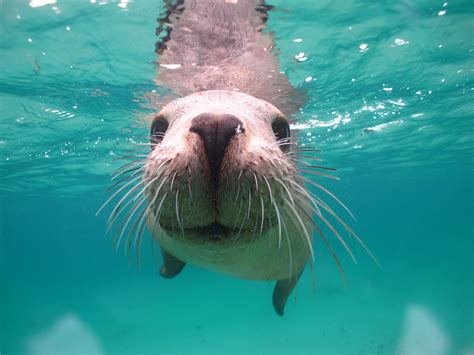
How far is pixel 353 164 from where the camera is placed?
919 inches

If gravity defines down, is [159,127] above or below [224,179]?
below

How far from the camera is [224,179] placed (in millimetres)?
1870

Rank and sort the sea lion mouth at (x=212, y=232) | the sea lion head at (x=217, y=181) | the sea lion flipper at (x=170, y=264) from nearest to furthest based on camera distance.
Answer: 1. the sea lion head at (x=217, y=181)
2. the sea lion mouth at (x=212, y=232)
3. the sea lion flipper at (x=170, y=264)

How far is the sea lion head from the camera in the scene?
1.87m

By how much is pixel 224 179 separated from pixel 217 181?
0.17 feet

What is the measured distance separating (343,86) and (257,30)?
4.69m

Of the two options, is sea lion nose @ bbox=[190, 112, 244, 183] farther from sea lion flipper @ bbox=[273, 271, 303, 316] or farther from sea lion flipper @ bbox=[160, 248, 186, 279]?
sea lion flipper @ bbox=[273, 271, 303, 316]

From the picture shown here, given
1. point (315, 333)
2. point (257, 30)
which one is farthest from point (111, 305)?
point (257, 30)

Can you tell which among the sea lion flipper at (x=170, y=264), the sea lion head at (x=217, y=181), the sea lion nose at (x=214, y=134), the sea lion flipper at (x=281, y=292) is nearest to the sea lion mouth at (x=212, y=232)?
the sea lion head at (x=217, y=181)

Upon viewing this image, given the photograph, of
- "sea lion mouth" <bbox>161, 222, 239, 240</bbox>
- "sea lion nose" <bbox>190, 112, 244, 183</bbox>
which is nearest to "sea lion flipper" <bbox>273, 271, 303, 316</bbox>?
"sea lion mouth" <bbox>161, 222, 239, 240</bbox>

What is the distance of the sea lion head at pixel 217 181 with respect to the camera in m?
1.87

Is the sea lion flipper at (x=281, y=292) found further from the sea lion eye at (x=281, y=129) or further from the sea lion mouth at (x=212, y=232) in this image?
the sea lion mouth at (x=212, y=232)

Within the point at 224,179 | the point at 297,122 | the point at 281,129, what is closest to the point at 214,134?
the point at 224,179

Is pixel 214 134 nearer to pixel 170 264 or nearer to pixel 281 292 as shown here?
pixel 170 264
